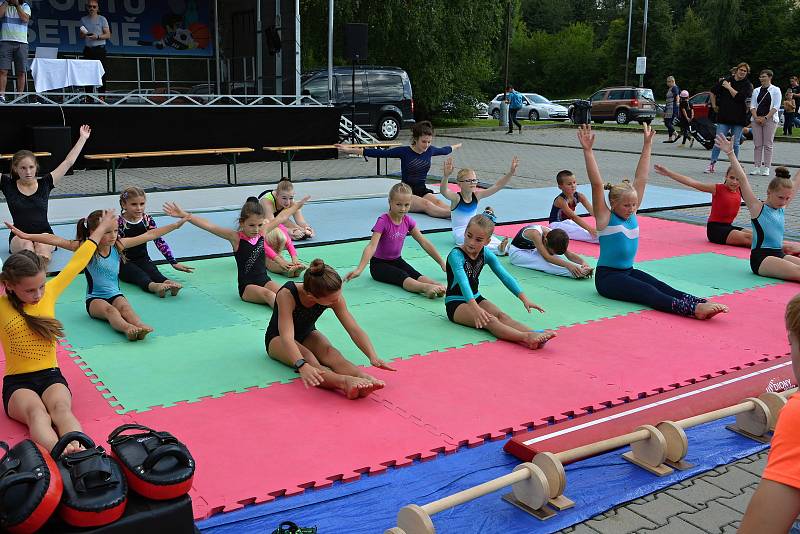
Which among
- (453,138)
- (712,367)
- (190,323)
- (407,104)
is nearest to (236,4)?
(407,104)

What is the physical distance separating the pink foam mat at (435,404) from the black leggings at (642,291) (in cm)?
19

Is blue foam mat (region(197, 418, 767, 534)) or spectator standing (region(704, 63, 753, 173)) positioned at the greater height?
spectator standing (region(704, 63, 753, 173))

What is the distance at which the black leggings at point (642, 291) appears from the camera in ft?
22.5

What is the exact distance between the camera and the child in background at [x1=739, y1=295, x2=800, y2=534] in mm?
2031

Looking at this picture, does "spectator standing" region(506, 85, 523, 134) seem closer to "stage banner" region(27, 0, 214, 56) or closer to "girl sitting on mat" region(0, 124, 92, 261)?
"stage banner" region(27, 0, 214, 56)

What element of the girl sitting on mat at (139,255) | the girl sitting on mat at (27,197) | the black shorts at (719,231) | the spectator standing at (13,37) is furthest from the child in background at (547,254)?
the spectator standing at (13,37)

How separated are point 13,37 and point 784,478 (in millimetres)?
15929

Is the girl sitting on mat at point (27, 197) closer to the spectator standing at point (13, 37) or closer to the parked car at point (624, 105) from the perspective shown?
the spectator standing at point (13, 37)

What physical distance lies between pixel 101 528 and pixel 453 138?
25.7 m

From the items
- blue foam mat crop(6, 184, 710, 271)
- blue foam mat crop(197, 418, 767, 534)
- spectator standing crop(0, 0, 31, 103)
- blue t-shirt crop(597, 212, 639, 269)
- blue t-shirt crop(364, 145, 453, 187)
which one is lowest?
blue foam mat crop(197, 418, 767, 534)

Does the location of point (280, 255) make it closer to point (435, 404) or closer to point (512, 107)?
point (435, 404)

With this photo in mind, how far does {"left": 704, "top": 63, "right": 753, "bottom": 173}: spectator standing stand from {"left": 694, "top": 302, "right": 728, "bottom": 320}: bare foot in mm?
10687

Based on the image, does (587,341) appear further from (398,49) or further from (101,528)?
(398,49)

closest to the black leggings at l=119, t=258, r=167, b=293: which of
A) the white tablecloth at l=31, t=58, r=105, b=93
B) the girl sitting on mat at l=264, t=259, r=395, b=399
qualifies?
the girl sitting on mat at l=264, t=259, r=395, b=399
